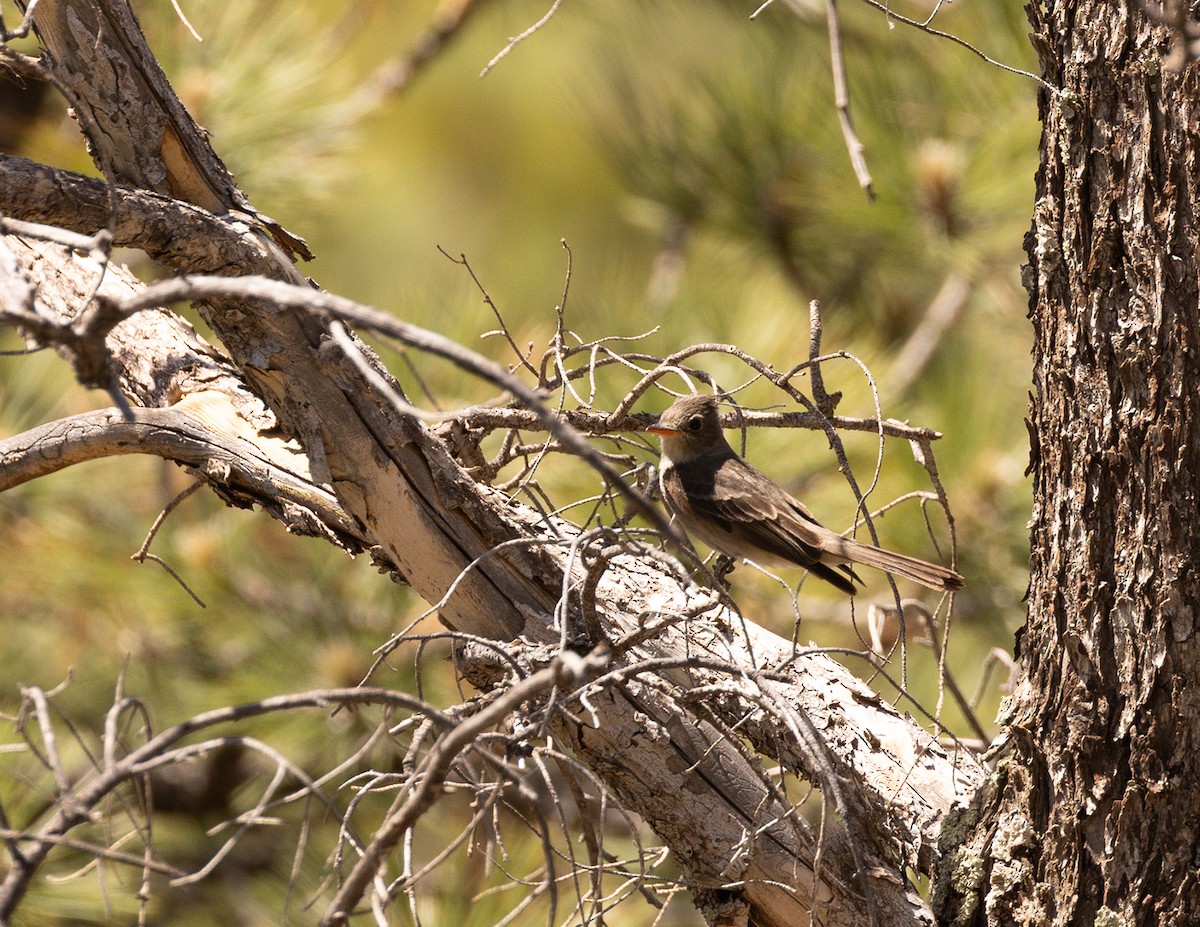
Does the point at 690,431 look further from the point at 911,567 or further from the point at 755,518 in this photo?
the point at 911,567

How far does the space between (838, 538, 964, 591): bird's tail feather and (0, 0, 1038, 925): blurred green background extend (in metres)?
1.10

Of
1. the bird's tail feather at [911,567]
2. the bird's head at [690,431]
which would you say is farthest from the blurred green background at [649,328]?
the bird's tail feather at [911,567]

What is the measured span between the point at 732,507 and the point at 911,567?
895 mm

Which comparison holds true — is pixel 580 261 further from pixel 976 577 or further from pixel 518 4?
pixel 976 577

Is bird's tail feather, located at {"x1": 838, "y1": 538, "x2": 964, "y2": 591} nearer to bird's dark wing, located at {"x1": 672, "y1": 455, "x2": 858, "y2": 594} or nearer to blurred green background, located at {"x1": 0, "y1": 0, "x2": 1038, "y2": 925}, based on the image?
bird's dark wing, located at {"x1": 672, "y1": 455, "x2": 858, "y2": 594}

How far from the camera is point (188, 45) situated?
486 cm

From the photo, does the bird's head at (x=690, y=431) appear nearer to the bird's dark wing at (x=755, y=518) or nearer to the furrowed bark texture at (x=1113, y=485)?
the bird's dark wing at (x=755, y=518)

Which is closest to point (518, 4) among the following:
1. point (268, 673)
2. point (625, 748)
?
point (268, 673)

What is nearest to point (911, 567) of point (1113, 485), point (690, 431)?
point (690, 431)

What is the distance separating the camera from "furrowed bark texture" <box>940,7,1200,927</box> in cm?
209

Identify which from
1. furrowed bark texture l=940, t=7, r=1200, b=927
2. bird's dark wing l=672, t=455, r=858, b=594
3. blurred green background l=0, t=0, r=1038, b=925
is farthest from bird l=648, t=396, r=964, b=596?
furrowed bark texture l=940, t=7, r=1200, b=927

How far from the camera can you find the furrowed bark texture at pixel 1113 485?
6.86ft

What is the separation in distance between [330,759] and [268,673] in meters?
0.54

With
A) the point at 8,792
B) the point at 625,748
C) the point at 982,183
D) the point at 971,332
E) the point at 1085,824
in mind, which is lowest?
the point at 8,792
